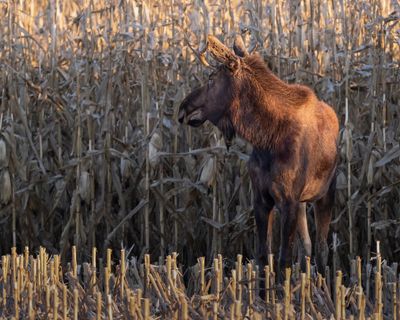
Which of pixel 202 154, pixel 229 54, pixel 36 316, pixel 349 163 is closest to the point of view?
pixel 36 316

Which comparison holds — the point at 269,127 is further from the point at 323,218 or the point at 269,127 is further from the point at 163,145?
the point at 163,145

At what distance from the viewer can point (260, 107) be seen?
6.66m

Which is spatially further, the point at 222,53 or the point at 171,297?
the point at 222,53

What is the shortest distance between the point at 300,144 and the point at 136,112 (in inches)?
87.8

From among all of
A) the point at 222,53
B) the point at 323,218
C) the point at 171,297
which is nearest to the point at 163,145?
the point at 323,218

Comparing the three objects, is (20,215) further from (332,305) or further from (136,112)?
(332,305)

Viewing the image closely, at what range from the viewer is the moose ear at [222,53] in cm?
636

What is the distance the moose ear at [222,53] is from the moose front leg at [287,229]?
0.89 meters

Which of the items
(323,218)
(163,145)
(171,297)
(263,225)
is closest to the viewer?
(171,297)

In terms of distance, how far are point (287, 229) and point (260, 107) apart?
76 centimetres

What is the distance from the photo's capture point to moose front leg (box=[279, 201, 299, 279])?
6.49 m

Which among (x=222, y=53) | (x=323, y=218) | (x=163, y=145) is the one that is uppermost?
(x=222, y=53)

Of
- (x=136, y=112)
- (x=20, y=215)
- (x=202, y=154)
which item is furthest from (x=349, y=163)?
(x=20, y=215)

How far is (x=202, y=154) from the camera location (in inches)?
317
